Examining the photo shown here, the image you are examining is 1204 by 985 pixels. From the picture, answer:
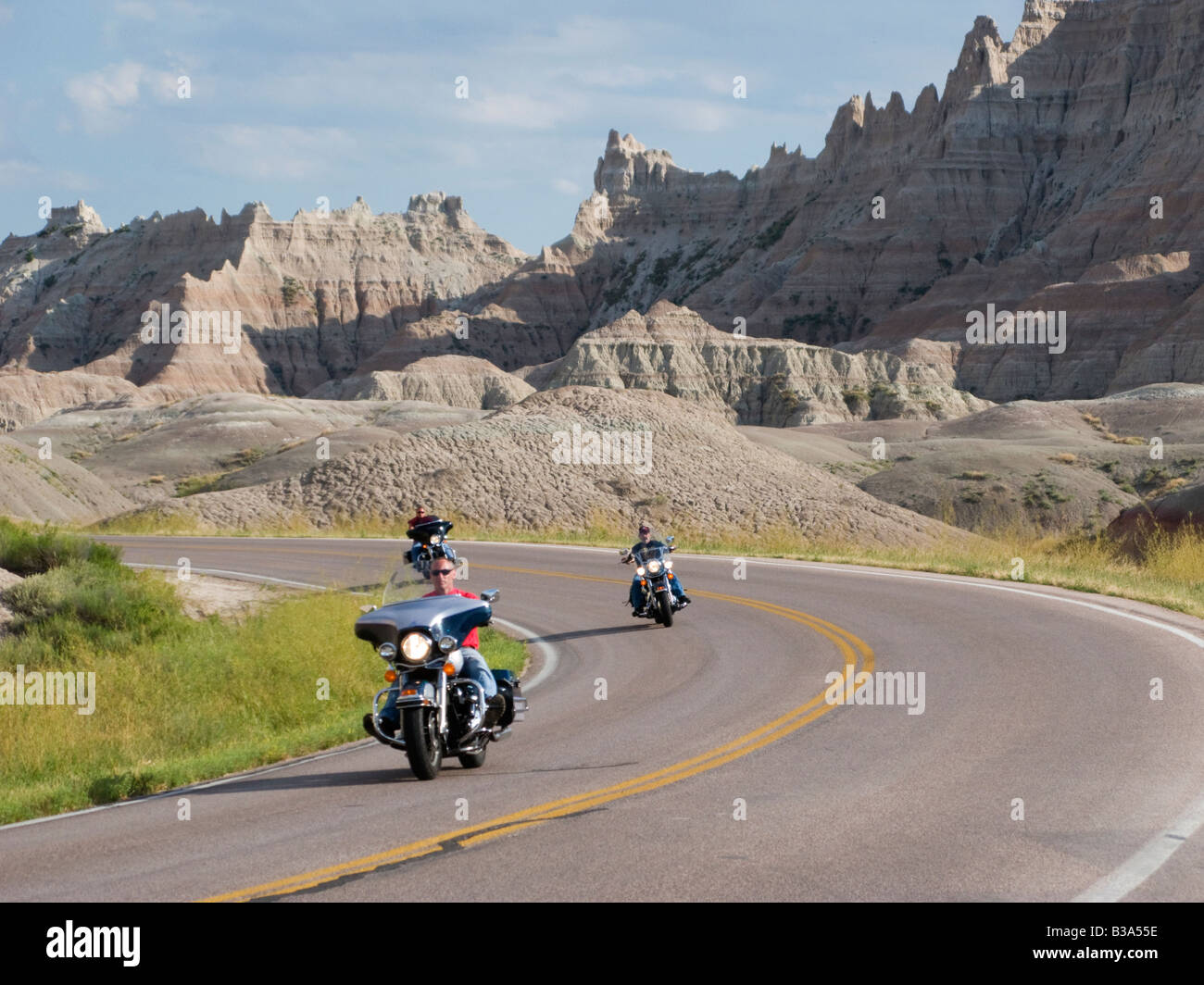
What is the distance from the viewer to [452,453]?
4344cm

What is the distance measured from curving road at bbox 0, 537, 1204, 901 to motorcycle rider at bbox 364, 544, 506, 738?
0.42m

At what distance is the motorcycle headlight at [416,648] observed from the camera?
8.66 metres

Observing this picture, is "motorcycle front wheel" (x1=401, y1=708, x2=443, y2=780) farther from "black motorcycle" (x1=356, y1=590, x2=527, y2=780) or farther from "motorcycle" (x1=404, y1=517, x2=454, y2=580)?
"motorcycle" (x1=404, y1=517, x2=454, y2=580)

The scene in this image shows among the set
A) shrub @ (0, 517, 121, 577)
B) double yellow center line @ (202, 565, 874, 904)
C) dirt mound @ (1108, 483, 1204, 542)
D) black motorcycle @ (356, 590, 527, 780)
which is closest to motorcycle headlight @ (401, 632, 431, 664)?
black motorcycle @ (356, 590, 527, 780)

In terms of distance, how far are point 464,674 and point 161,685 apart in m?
6.69

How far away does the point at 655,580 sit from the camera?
57.8 ft

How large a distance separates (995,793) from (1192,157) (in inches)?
5738

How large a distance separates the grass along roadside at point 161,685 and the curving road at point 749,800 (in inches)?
28.9

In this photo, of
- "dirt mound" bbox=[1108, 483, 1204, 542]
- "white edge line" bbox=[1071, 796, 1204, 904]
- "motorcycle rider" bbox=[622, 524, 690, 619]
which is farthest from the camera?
"dirt mound" bbox=[1108, 483, 1204, 542]

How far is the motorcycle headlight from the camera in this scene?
866 cm

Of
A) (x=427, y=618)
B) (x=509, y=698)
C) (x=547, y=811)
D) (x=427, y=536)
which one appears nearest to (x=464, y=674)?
(x=509, y=698)

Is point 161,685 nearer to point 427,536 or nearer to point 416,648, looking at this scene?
point 427,536

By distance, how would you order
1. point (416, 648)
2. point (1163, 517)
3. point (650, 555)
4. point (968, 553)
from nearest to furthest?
point (416, 648), point (650, 555), point (968, 553), point (1163, 517)

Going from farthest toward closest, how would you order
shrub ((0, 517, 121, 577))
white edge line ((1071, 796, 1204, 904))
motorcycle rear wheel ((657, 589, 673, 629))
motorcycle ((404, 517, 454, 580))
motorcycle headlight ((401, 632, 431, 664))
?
shrub ((0, 517, 121, 577)) < motorcycle rear wheel ((657, 589, 673, 629)) < motorcycle ((404, 517, 454, 580)) < motorcycle headlight ((401, 632, 431, 664)) < white edge line ((1071, 796, 1204, 904))
